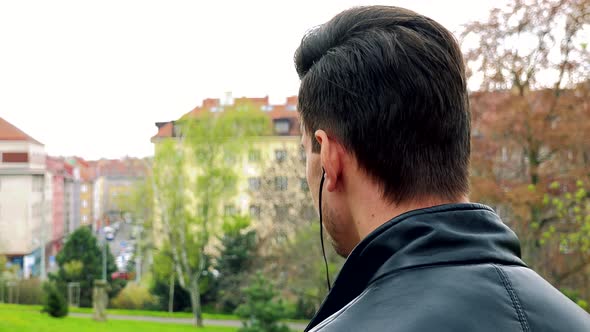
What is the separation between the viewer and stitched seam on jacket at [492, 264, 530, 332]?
0.43 meters

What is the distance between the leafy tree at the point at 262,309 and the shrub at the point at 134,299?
20.0 feet

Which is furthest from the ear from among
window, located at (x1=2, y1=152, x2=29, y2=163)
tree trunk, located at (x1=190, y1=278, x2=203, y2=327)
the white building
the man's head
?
tree trunk, located at (x1=190, y1=278, x2=203, y2=327)

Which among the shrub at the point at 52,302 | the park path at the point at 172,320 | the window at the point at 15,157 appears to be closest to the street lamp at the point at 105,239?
the park path at the point at 172,320

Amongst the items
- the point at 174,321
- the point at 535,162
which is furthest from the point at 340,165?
the point at 174,321

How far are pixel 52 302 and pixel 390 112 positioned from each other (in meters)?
12.7

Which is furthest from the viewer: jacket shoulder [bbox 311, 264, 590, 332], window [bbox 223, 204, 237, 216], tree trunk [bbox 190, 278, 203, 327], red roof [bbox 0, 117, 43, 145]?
window [bbox 223, 204, 237, 216]

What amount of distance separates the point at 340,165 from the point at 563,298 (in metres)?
0.18

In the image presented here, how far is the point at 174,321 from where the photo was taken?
14508mm

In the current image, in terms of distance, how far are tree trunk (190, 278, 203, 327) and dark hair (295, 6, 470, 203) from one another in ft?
46.1

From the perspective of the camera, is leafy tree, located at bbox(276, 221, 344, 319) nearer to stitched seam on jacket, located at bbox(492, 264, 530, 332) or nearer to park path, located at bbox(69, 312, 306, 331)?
park path, located at bbox(69, 312, 306, 331)

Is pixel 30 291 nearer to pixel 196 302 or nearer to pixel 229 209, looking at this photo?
pixel 196 302

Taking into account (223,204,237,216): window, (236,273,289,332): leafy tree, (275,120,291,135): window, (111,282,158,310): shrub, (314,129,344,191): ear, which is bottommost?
(111,282,158,310): shrub

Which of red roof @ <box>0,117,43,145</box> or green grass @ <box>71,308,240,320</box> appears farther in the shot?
green grass @ <box>71,308,240,320</box>

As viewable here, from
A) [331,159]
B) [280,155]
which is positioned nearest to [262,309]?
[280,155]
